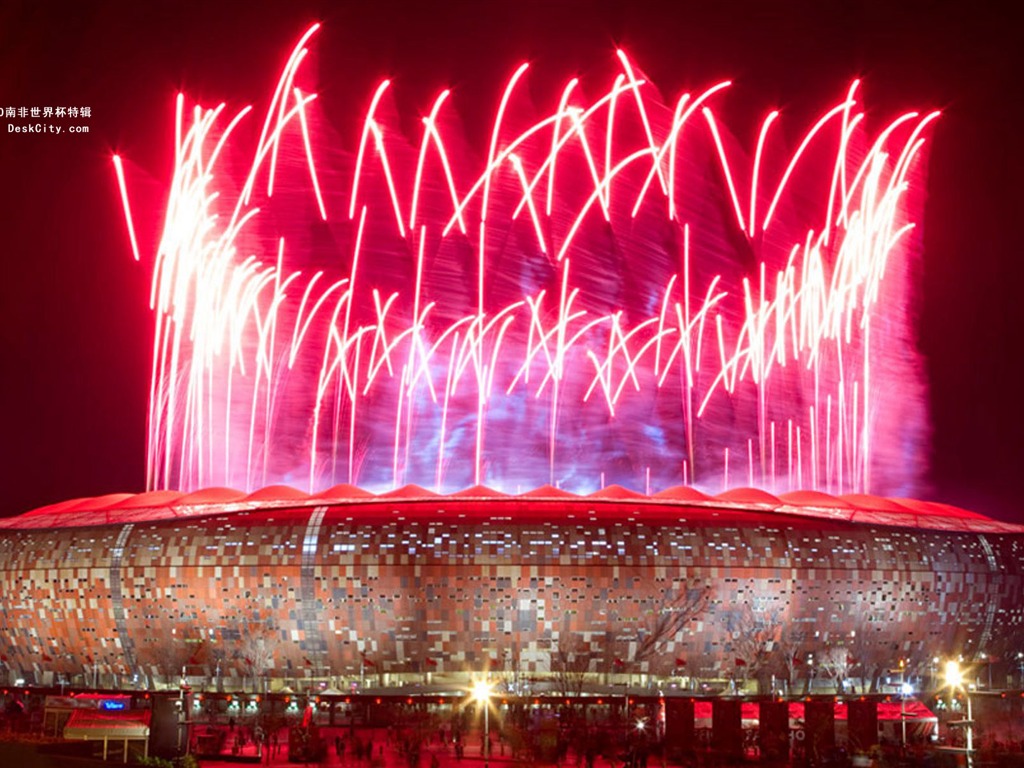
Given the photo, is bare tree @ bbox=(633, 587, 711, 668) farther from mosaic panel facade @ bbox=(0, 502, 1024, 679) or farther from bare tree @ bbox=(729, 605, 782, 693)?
bare tree @ bbox=(729, 605, 782, 693)

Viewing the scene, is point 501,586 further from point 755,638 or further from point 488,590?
point 755,638

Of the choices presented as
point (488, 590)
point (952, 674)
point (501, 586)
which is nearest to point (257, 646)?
point (488, 590)

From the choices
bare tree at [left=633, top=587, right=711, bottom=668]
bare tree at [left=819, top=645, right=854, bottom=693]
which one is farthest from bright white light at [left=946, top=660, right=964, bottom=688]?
bare tree at [left=633, top=587, right=711, bottom=668]

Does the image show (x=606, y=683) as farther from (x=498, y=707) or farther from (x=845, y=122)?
(x=845, y=122)

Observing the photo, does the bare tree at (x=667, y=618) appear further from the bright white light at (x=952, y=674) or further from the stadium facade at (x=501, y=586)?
the bright white light at (x=952, y=674)

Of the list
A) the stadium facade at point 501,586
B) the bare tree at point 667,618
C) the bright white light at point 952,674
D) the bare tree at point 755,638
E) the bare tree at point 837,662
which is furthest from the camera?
the bright white light at point 952,674

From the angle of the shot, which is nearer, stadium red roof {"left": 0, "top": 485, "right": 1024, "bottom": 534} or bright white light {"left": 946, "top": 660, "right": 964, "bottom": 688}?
stadium red roof {"left": 0, "top": 485, "right": 1024, "bottom": 534}

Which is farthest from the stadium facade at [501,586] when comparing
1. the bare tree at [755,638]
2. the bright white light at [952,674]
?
the bright white light at [952,674]

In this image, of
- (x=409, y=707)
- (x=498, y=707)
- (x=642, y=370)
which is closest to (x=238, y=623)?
(x=409, y=707)
